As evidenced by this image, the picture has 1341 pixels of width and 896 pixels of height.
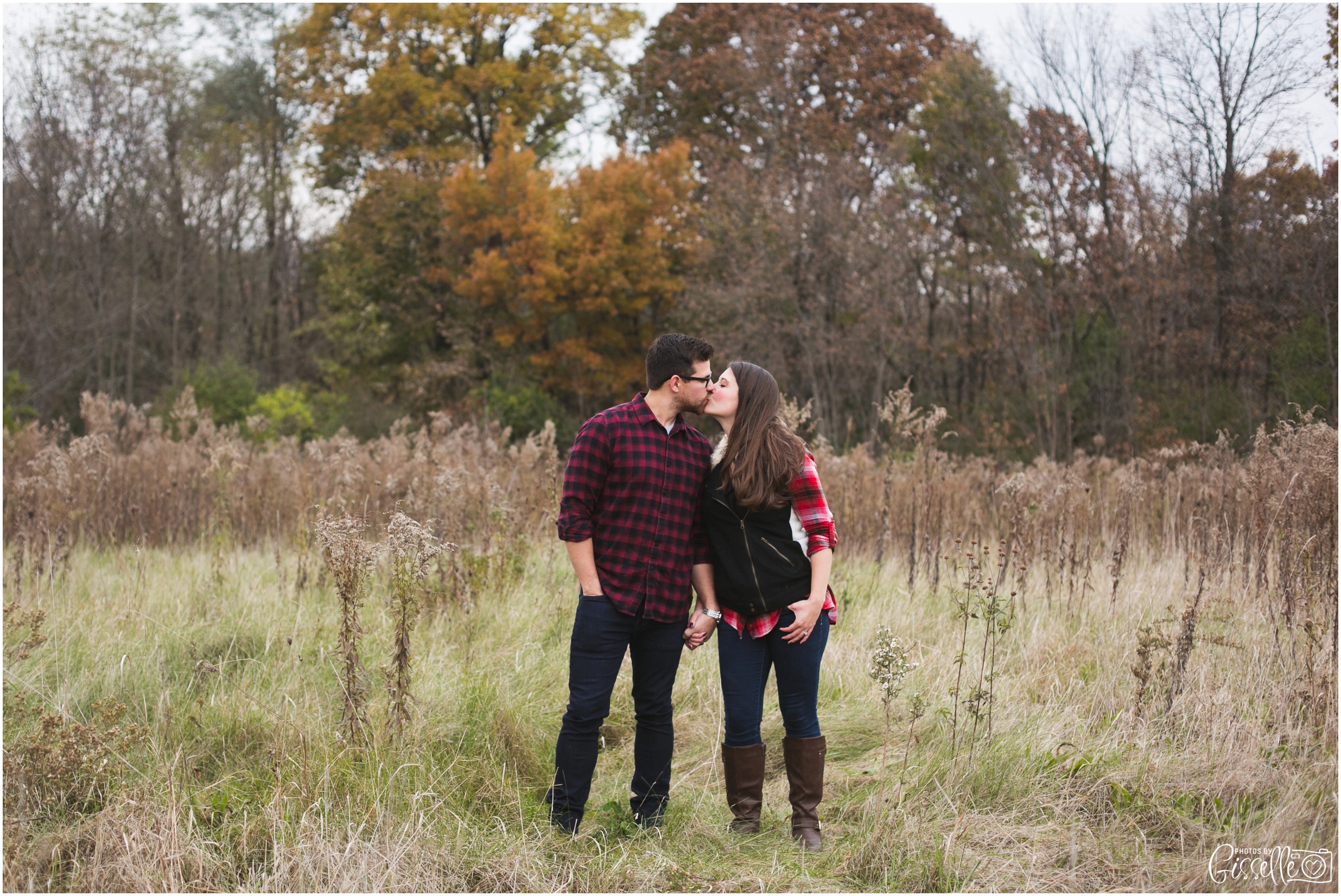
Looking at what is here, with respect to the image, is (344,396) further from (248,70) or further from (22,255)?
(248,70)

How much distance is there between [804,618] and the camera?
10.7 feet

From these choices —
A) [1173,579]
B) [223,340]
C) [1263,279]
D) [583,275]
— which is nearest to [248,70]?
[223,340]

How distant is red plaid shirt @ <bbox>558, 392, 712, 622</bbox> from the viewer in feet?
10.7

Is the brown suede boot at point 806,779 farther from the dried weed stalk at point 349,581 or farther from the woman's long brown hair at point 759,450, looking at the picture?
the dried weed stalk at point 349,581

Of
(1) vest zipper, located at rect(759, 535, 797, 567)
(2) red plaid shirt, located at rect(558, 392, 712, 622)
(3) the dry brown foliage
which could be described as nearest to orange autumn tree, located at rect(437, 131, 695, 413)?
(3) the dry brown foliage

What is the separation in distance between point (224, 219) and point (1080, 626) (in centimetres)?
2321

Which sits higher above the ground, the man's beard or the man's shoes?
the man's beard

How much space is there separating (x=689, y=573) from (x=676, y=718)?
4.53ft

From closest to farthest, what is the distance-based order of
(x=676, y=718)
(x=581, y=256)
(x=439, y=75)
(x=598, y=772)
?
1. (x=598, y=772)
2. (x=676, y=718)
3. (x=581, y=256)
4. (x=439, y=75)

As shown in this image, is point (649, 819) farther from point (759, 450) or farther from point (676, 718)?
point (759, 450)

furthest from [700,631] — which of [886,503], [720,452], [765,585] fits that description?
[886,503]

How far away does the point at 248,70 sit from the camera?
2636cm

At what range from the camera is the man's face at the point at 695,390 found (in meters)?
3.33

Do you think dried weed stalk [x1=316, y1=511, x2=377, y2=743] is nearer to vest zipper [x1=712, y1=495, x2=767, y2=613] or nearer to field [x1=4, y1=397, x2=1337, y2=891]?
field [x1=4, y1=397, x2=1337, y2=891]
